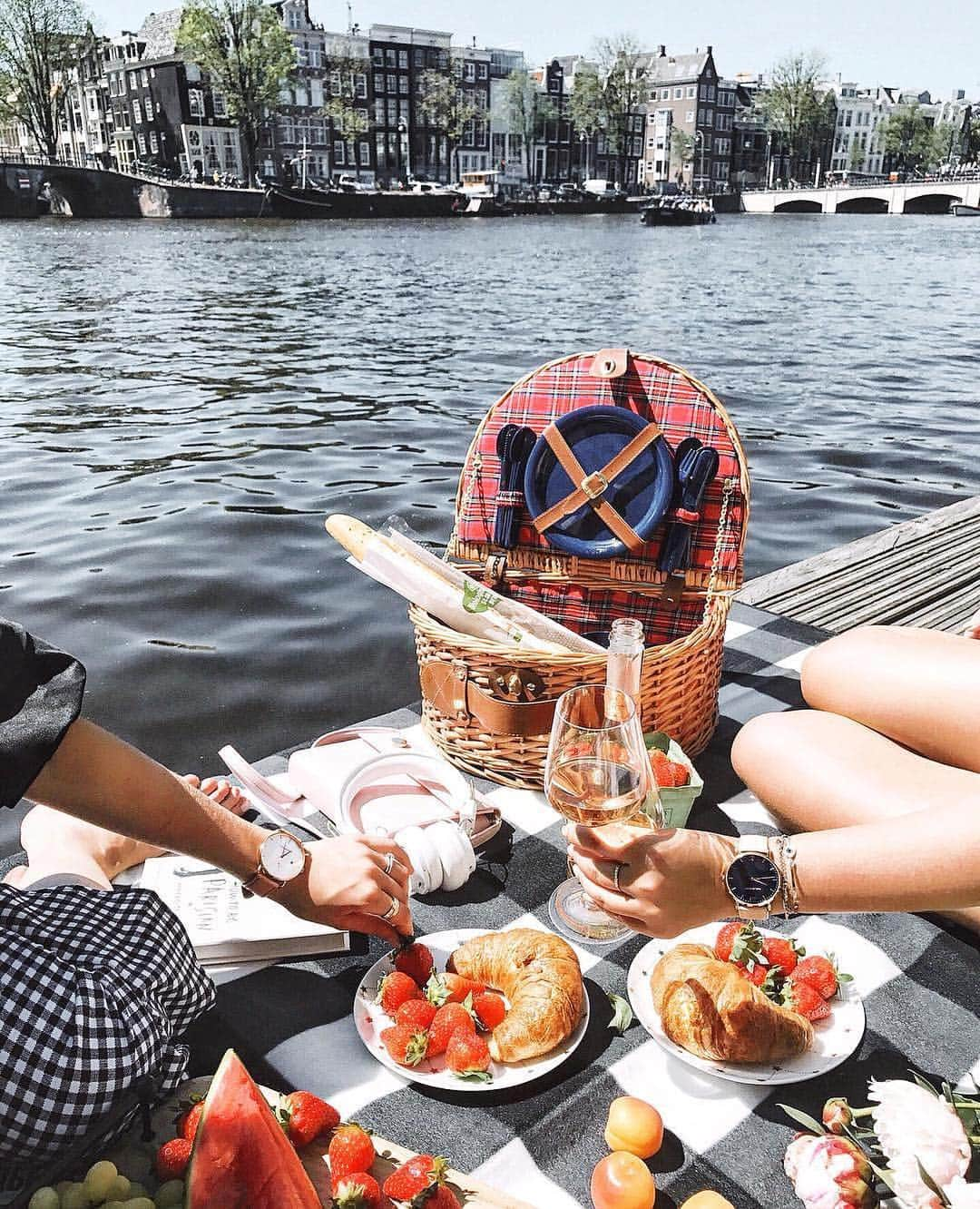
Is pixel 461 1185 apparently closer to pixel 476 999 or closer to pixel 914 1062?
pixel 476 999

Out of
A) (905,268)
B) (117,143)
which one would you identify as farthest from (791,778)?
(117,143)

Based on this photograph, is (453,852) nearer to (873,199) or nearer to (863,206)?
(873,199)

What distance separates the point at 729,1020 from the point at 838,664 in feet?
4.38

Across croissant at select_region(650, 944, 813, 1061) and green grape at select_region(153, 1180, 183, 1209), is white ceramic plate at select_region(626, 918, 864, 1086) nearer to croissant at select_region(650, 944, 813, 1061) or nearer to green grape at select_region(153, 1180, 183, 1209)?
croissant at select_region(650, 944, 813, 1061)

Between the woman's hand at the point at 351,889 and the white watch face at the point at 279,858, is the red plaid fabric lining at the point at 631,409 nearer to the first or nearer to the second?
the woman's hand at the point at 351,889

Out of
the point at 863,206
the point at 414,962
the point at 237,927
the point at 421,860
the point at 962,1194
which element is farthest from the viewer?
the point at 863,206

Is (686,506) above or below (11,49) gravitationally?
below

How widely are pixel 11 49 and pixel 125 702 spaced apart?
78.3m

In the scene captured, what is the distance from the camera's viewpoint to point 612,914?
1.75m

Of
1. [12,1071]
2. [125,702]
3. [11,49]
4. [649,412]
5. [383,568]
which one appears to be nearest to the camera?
[12,1071]

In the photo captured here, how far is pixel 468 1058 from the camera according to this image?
193 cm

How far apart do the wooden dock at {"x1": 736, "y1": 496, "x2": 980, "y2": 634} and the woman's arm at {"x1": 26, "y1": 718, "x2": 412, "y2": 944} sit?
129 inches

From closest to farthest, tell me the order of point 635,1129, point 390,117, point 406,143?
point 635,1129 < point 390,117 < point 406,143

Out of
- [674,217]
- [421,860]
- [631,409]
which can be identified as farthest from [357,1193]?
[674,217]
